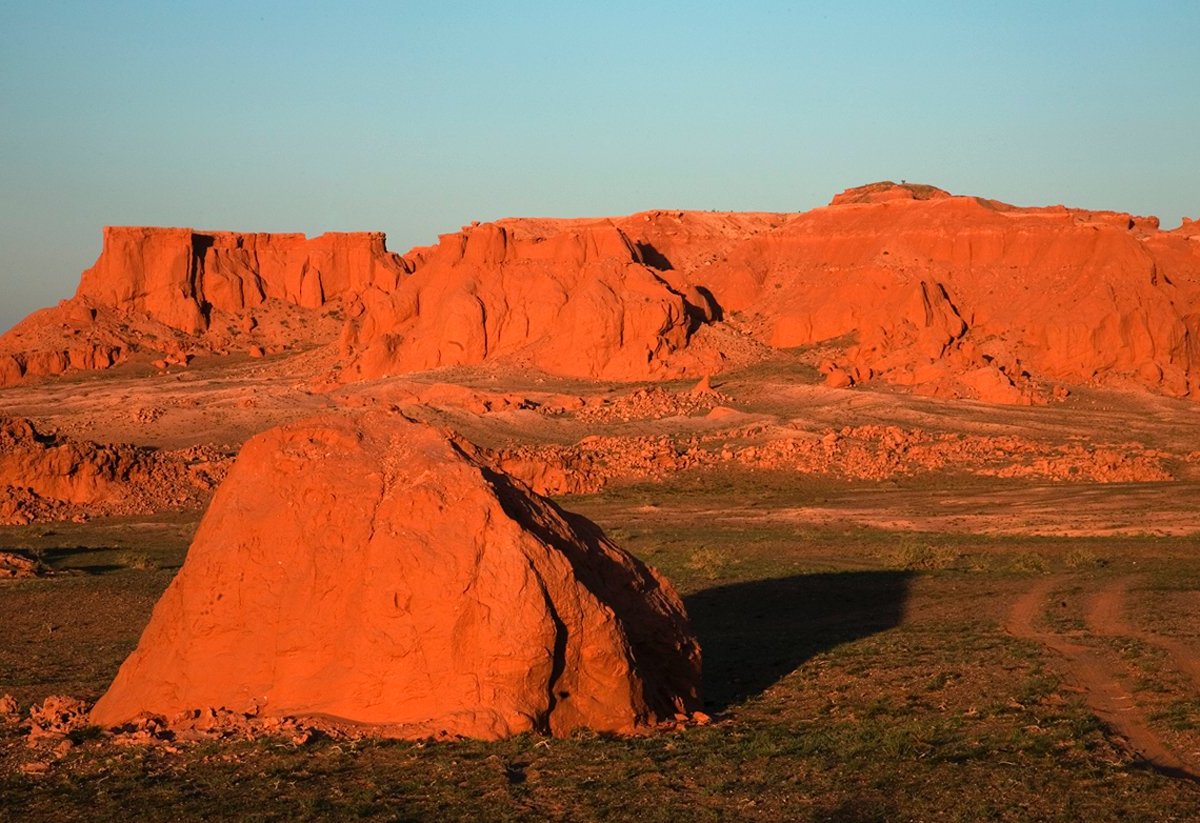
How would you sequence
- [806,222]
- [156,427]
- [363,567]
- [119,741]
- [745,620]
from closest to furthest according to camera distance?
[119,741] → [363,567] → [745,620] → [156,427] → [806,222]

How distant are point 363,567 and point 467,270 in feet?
206

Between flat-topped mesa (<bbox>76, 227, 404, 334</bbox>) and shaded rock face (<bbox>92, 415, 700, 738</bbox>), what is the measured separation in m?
77.2

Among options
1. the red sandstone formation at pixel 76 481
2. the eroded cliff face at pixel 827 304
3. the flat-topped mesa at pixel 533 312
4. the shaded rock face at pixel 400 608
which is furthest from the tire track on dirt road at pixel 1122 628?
the flat-topped mesa at pixel 533 312

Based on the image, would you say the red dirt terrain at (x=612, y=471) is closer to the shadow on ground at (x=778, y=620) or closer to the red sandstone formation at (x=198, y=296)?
→ the shadow on ground at (x=778, y=620)

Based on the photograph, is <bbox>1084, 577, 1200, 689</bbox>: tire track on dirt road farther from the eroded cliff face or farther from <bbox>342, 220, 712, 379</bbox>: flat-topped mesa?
<bbox>342, 220, 712, 379</bbox>: flat-topped mesa

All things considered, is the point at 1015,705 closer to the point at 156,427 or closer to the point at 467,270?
the point at 156,427

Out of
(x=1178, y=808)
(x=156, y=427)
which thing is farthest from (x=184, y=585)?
(x=156, y=427)

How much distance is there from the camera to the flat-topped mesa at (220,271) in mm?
92500

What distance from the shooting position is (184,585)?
13.7 meters

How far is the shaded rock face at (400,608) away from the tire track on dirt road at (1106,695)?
424cm

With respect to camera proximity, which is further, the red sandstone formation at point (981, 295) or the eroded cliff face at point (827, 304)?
the eroded cliff face at point (827, 304)

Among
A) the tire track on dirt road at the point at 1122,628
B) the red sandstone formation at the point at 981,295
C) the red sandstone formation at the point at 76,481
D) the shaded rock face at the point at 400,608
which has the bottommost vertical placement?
the red sandstone formation at the point at 76,481

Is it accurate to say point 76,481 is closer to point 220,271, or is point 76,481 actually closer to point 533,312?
point 533,312

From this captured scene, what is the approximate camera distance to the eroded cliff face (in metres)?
62.8
